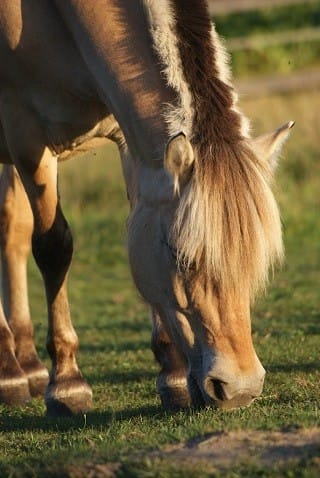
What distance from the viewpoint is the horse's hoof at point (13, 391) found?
22.0 feet

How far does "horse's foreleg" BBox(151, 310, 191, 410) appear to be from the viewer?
6.03 meters

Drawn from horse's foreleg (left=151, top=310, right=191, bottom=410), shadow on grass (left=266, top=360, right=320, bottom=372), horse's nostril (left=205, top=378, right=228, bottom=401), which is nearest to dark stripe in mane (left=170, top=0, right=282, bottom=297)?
horse's nostril (left=205, top=378, right=228, bottom=401)

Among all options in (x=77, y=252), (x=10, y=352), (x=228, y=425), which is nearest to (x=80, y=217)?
(x=77, y=252)

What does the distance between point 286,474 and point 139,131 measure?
6.71ft

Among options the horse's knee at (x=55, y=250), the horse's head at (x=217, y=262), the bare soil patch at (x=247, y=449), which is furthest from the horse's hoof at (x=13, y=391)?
the bare soil patch at (x=247, y=449)

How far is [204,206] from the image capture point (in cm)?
498

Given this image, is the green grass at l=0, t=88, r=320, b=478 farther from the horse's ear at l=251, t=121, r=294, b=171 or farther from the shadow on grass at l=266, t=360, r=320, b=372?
the horse's ear at l=251, t=121, r=294, b=171

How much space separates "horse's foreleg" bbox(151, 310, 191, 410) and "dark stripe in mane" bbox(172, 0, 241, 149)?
117cm

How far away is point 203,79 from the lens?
524cm

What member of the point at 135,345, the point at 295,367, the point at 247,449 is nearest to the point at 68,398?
the point at 295,367

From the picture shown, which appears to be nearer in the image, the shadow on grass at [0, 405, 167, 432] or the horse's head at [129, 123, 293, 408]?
the horse's head at [129, 123, 293, 408]

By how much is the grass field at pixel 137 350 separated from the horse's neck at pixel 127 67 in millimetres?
634

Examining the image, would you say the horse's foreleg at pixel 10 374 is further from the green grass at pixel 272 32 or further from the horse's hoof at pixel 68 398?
the green grass at pixel 272 32

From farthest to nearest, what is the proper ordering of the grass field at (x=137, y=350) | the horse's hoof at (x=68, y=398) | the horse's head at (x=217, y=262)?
the horse's hoof at (x=68, y=398)
the horse's head at (x=217, y=262)
the grass field at (x=137, y=350)
